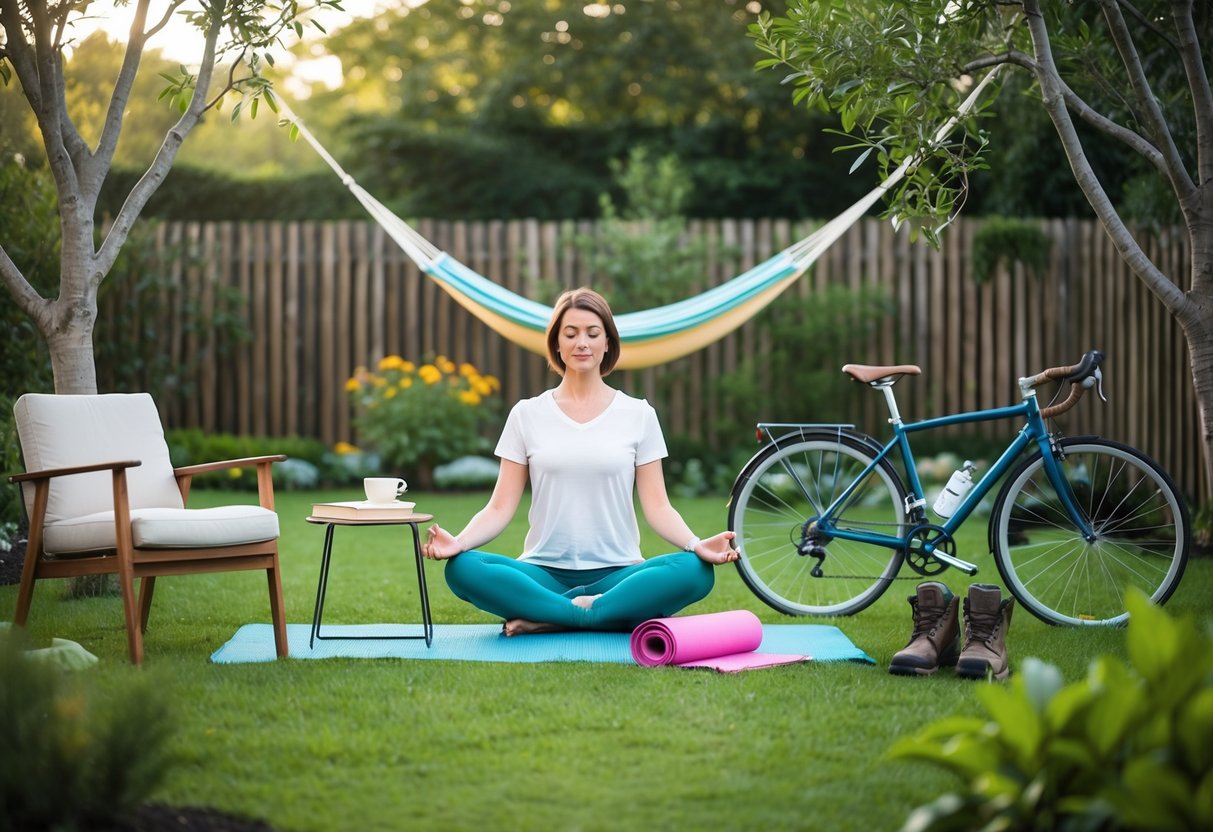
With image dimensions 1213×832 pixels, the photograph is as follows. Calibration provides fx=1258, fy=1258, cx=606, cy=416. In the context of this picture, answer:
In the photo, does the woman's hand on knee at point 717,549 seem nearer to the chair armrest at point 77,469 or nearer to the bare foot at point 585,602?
the bare foot at point 585,602

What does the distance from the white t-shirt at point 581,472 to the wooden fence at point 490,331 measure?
14.1 feet

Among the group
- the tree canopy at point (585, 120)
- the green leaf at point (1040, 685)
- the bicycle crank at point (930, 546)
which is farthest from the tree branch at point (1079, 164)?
the tree canopy at point (585, 120)

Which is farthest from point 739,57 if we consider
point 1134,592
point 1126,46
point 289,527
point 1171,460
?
point 1134,592

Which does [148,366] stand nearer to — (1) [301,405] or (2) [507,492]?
(1) [301,405]

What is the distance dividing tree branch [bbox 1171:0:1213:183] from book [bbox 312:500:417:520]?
2.67m

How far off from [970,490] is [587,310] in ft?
4.30

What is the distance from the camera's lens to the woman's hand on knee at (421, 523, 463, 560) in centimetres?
334

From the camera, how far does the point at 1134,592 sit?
1.78m

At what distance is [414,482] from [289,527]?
177 cm

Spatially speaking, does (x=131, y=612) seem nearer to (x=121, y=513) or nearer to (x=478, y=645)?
(x=121, y=513)

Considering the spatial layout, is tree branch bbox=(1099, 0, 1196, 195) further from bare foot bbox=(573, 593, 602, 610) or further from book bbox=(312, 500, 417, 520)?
book bbox=(312, 500, 417, 520)

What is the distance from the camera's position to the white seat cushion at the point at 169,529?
123 inches

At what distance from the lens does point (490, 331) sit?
8164 millimetres

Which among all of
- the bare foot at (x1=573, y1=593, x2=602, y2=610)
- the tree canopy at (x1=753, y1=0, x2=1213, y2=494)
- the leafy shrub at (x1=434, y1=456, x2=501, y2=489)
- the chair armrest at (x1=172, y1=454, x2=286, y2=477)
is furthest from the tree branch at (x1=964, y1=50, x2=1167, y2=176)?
the leafy shrub at (x1=434, y1=456, x2=501, y2=489)
